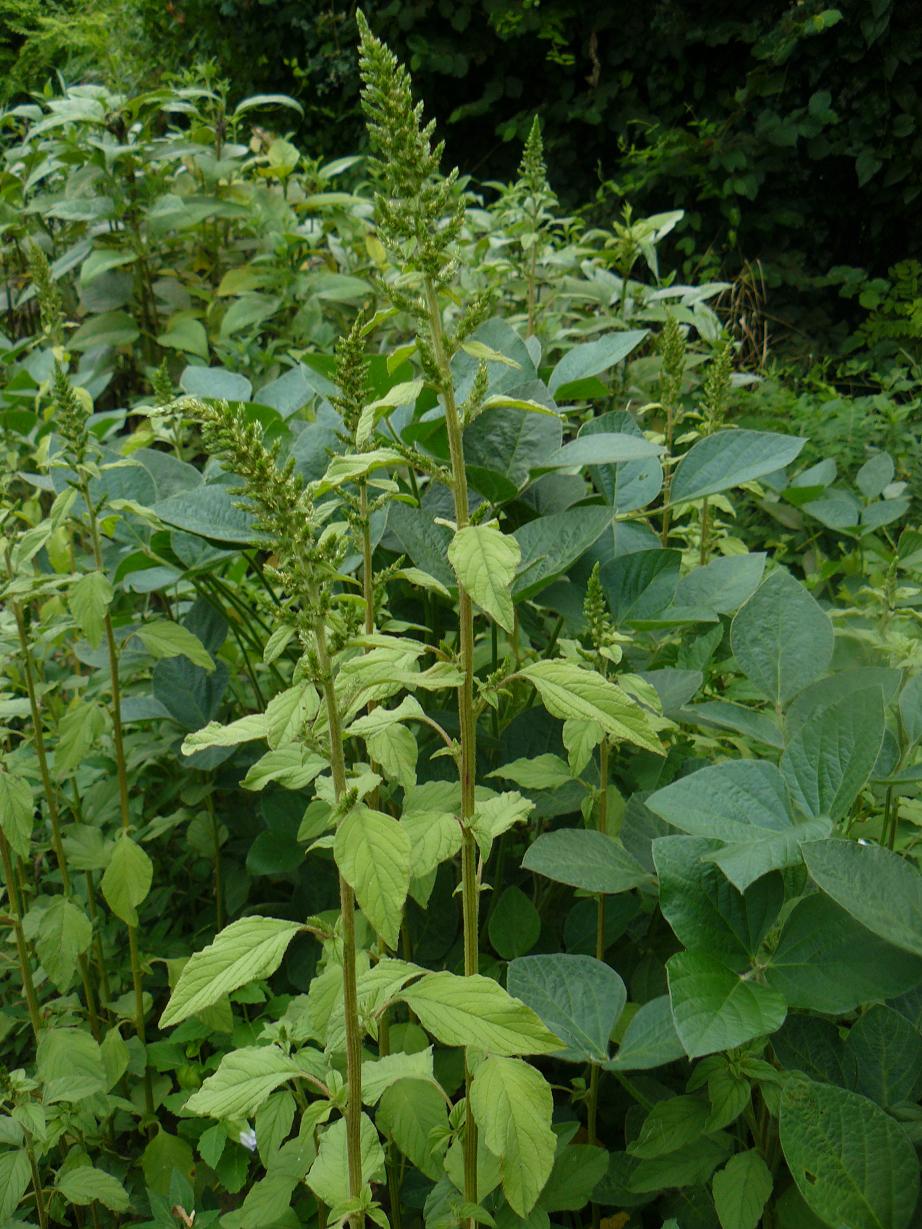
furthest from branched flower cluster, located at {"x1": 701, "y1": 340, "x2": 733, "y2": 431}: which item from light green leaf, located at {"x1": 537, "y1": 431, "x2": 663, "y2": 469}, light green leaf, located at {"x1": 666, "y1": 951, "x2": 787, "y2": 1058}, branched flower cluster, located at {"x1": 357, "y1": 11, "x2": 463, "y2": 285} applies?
light green leaf, located at {"x1": 666, "y1": 951, "x2": 787, "y2": 1058}

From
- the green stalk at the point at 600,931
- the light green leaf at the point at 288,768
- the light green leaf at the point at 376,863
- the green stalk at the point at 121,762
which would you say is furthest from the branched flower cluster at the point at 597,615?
the green stalk at the point at 121,762

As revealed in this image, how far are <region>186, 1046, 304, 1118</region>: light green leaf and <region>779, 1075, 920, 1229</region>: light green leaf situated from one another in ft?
1.55

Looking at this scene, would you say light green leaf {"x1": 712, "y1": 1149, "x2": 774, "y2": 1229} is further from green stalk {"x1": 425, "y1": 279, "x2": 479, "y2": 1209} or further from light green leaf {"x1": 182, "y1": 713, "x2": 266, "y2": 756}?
light green leaf {"x1": 182, "y1": 713, "x2": 266, "y2": 756}

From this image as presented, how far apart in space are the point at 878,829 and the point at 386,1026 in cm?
Result: 71

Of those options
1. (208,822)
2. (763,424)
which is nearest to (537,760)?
(208,822)

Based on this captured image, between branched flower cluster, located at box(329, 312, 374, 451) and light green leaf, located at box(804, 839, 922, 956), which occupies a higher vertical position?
branched flower cluster, located at box(329, 312, 374, 451)

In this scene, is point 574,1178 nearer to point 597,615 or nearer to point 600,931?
point 600,931

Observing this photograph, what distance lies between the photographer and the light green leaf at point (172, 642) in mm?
1454

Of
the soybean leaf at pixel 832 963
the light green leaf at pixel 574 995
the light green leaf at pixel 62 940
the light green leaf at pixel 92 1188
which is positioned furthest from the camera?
the light green leaf at pixel 62 940

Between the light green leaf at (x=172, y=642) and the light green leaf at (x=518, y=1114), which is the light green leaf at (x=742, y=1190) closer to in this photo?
the light green leaf at (x=518, y=1114)

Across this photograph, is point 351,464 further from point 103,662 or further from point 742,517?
point 742,517

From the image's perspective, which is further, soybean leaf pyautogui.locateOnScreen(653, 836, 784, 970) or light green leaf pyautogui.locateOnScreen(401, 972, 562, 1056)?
soybean leaf pyautogui.locateOnScreen(653, 836, 784, 970)

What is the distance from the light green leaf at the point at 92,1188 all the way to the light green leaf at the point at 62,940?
24 cm

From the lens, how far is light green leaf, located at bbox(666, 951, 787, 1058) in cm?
88
